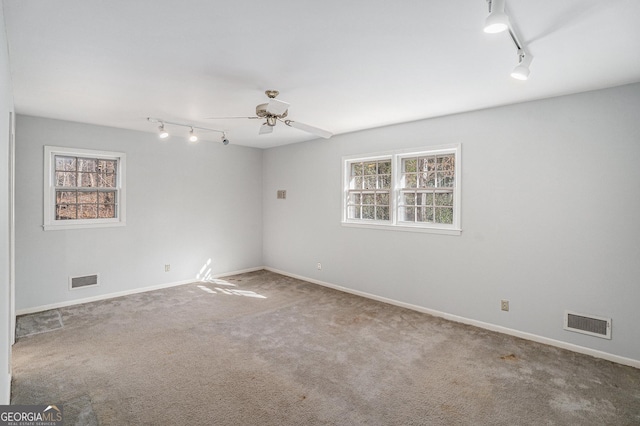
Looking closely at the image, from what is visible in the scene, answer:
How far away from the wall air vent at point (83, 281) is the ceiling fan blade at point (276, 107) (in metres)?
3.81

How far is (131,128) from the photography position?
5012 millimetres

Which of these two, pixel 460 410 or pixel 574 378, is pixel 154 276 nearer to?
pixel 460 410

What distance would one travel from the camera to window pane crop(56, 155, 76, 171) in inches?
180

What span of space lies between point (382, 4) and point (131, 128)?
4558 millimetres

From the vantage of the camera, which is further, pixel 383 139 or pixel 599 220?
pixel 383 139

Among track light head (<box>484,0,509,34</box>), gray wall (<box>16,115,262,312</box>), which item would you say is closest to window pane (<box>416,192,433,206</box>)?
track light head (<box>484,0,509,34</box>)

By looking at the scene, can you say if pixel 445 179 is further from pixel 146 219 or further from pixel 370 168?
pixel 146 219

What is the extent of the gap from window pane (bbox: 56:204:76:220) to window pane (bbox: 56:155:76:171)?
53cm

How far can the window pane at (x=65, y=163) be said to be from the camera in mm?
4570

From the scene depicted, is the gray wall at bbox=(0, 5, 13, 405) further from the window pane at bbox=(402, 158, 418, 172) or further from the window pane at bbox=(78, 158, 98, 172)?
the window pane at bbox=(402, 158, 418, 172)

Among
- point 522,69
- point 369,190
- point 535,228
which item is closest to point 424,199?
point 369,190

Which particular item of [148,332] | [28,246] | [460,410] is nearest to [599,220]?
[460,410]

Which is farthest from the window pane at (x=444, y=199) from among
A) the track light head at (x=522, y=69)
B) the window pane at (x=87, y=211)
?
the window pane at (x=87, y=211)

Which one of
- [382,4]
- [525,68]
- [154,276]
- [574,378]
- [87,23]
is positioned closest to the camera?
[382,4]
